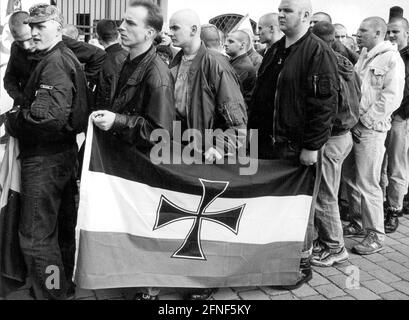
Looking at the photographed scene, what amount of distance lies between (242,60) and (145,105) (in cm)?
268

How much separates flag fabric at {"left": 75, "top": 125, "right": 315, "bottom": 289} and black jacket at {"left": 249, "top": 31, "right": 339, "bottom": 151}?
270 millimetres

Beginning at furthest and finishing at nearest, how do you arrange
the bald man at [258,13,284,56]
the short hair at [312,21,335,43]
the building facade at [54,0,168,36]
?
the building facade at [54,0,168,36]
the bald man at [258,13,284,56]
the short hair at [312,21,335,43]

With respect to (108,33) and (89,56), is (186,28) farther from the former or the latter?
(89,56)

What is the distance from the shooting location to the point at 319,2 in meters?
14.5

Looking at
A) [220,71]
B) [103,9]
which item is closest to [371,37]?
[220,71]

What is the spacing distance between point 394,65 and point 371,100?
14.8 inches

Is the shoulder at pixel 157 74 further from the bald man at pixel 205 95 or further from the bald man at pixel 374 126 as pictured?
the bald man at pixel 374 126

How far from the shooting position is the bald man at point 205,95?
3838 mm

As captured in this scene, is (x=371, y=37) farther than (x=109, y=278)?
Yes

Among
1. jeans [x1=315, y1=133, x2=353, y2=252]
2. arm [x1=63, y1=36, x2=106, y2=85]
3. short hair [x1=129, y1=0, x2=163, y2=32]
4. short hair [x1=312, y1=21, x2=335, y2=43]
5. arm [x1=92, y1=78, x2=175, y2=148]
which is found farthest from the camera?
arm [x1=63, y1=36, x2=106, y2=85]

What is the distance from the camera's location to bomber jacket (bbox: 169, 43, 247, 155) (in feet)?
12.6

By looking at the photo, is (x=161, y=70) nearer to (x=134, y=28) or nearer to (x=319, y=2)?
(x=134, y=28)

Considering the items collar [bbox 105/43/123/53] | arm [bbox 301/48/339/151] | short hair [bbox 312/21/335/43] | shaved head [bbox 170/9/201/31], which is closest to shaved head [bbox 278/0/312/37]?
arm [bbox 301/48/339/151]

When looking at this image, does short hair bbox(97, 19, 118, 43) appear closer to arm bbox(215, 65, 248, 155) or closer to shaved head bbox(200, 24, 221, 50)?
shaved head bbox(200, 24, 221, 50)
